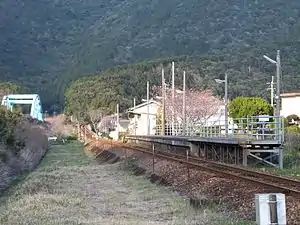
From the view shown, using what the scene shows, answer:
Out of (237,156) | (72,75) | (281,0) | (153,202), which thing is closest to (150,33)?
(72,75)

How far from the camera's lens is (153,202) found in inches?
703

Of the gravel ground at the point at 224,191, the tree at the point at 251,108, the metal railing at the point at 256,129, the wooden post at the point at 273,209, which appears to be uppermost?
the tree at the point at 251,108

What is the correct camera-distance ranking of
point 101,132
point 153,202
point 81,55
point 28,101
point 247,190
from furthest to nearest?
point 81,55
point 28,101
point 101,132
point 153,202
point 247,190

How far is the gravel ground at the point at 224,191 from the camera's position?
13.4 meters

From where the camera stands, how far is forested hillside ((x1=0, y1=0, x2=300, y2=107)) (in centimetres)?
14225

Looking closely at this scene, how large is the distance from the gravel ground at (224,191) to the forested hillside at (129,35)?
88.5 meters

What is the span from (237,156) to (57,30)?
169441 millimetres

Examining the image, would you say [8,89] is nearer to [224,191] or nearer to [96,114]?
[96,114]

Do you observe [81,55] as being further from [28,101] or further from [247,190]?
[247,190]

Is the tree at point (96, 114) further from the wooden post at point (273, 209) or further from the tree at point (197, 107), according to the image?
the wooden post at point (273, 209)

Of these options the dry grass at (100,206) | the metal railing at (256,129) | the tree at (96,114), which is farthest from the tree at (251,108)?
the tree at (96,114)

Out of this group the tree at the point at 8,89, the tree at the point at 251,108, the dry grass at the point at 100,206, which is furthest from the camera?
the tree at the point at 8,89

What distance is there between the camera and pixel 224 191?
17.3 metres

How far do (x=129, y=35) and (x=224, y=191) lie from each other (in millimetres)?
160342
